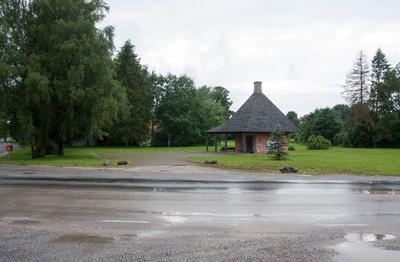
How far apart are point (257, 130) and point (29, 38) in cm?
2279

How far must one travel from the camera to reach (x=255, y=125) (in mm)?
39250

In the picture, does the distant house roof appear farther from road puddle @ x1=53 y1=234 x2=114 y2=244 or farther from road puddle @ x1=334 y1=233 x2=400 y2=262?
road puddle @ x1=53 y1=234 x2=114 y2=244

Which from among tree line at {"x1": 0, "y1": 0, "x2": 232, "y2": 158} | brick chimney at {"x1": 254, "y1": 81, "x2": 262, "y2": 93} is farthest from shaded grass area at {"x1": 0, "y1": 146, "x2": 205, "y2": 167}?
brick chimney at {"x1": 254, "y1": 81, "x2": 262, "y2": 93}

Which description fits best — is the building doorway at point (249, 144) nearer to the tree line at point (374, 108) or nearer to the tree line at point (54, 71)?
the tree line at point (54, 71)

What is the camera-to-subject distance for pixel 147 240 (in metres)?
6.59

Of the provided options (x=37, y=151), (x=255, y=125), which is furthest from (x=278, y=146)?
(x=37, y=151)

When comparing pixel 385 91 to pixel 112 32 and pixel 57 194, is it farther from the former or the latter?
pixel 57 194

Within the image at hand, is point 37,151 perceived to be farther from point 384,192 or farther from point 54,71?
point 384,192

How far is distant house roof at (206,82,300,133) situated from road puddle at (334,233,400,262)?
104 ft

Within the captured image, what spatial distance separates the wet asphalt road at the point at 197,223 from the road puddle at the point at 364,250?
16 millimetres

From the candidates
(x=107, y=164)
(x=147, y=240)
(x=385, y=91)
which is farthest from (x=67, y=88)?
(x=385, y=91)

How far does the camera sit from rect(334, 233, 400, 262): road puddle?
576 centimetres

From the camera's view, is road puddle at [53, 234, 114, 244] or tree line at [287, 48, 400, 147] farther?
tree line at [287, 48, 400, 147]

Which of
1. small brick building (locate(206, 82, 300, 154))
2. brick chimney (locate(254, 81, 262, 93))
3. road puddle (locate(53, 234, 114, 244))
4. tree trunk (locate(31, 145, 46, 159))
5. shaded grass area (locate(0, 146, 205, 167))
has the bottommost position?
road puddle (locate(53, 234, 114, 244))
